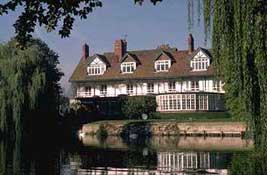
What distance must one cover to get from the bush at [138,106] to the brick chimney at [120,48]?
15.9 metres

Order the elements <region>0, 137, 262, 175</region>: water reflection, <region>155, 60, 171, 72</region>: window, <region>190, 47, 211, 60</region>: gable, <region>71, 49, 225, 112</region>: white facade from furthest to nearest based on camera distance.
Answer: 1. <region>155, 60, 171, 72</region>: window
2. <region>190, 47, 211, 60</region>: gable
3. <region>71, 49, 225, 112</region>: white facade
4. <region>0, 137, 262, 175</region>: water reflection

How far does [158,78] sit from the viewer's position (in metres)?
73.6

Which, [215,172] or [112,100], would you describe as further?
[112,100]

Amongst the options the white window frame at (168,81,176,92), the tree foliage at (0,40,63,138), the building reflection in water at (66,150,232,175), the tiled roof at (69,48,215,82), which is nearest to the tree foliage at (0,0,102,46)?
the building reflection in water at (66,150,232,175)

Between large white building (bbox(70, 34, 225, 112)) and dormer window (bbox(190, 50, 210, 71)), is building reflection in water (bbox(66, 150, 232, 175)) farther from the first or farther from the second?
dormer window (bbox(190, 50, 210, 71))

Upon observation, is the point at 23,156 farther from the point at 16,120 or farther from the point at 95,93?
the point at 95,93

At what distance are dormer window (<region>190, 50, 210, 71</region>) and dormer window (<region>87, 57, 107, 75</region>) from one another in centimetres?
1349

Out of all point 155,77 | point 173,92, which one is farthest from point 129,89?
point 173,92

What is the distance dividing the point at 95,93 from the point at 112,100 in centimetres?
939

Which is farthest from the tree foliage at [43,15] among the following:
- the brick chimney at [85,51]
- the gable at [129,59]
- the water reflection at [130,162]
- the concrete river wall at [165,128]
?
the brick chimney at [85,51]

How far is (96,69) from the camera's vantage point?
260 ft

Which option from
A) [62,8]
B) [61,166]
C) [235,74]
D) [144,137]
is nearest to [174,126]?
[144,137]

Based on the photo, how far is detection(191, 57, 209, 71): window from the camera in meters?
71.2

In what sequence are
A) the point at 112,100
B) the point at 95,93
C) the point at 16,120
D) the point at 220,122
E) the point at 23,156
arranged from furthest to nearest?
the point at 95,93 → the point at 112,100 → the point at 220,122 → the point at 16,120 → the point at 23,156
